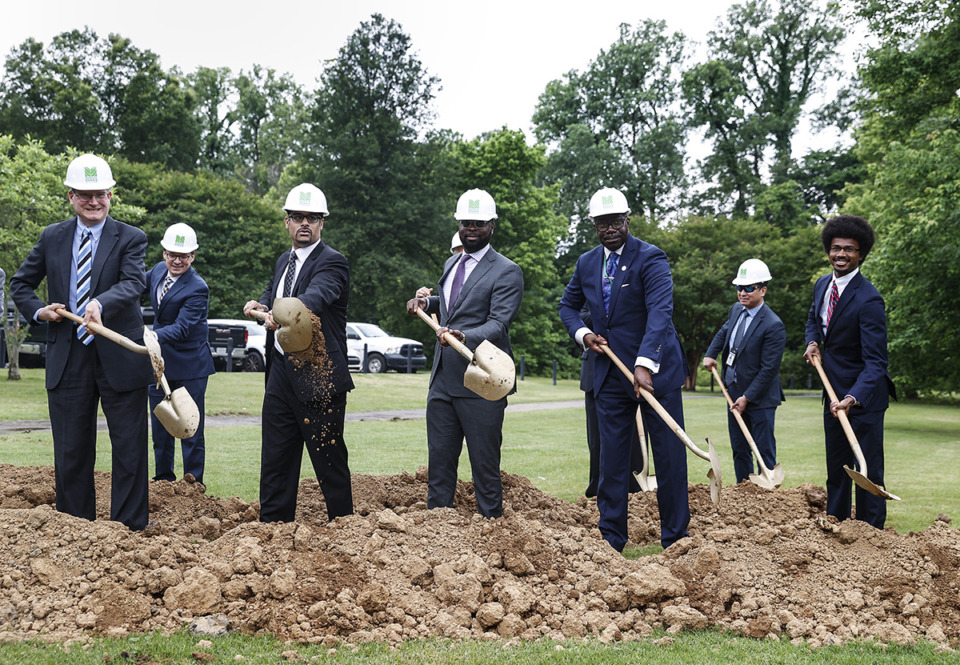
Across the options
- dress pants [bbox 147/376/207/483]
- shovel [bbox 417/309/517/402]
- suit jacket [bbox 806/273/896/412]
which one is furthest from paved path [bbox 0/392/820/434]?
suit jacket [bbox 806/273/896/412]

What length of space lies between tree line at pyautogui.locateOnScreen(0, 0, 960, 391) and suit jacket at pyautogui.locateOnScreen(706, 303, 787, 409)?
17.8m

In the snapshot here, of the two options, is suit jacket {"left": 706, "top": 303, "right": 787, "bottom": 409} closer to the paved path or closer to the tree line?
the paved path

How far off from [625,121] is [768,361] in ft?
155

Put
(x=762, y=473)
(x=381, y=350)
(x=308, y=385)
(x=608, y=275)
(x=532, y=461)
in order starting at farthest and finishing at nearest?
(x=381, y=350), (x=532, y=461), (x=762, y=473), (x=608, y=275), (x=308, y=385)

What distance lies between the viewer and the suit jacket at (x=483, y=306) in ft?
19.3

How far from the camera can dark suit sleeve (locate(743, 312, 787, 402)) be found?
7.73 meters

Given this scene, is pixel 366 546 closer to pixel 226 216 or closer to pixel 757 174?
pixel 226 216

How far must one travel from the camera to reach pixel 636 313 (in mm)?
5754

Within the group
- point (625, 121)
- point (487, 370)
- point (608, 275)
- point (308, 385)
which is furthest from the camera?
point (625, 121)

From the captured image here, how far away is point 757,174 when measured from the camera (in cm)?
4906

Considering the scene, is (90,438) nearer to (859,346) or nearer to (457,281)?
(457,281)

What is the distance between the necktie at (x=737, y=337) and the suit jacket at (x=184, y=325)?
187 inches

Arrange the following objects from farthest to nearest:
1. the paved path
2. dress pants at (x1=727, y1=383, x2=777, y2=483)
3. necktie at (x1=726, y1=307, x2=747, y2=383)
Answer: the paved path < necktie at (x1=726, y1=307, x2=747, y2=383) < dress pants at (x1=727, y1=383, x2=777, y2=483)

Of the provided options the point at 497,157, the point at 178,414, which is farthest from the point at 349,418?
the point at 497,157
